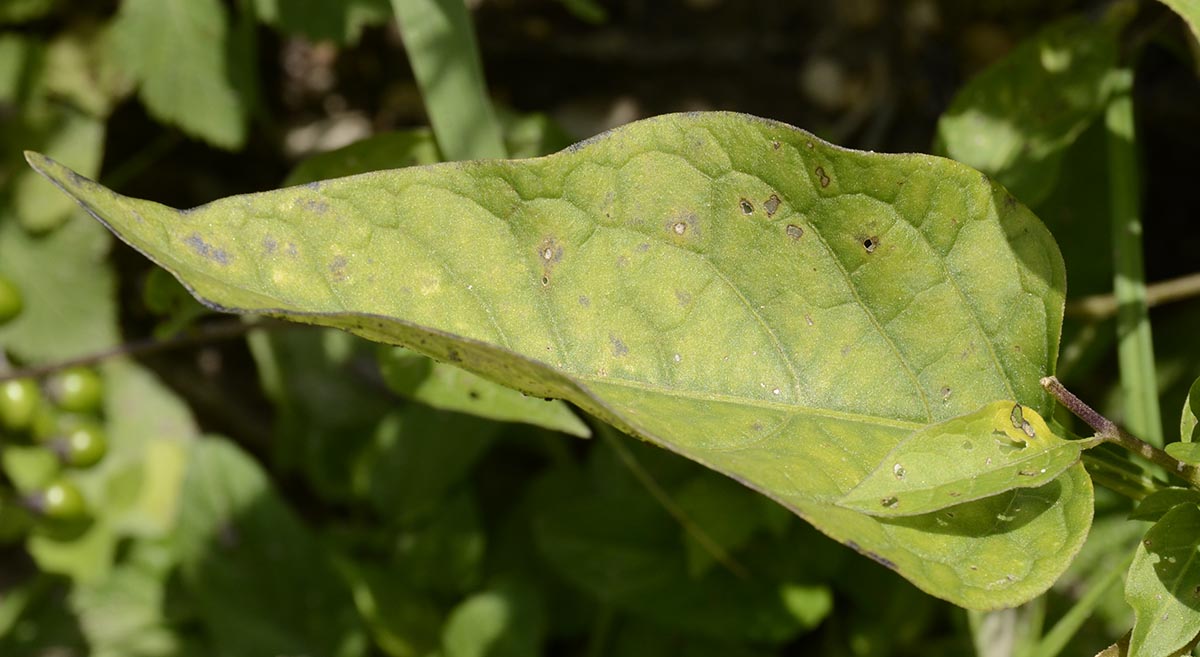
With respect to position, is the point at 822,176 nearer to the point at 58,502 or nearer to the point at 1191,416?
the point at 1191,416

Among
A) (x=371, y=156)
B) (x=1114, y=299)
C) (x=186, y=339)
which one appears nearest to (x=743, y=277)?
(x=371, y=156)

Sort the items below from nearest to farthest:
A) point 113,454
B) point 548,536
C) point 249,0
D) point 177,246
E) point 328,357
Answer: point 177,246 → point 548,536 → point 249,0 → point 328,357 → point 113,454

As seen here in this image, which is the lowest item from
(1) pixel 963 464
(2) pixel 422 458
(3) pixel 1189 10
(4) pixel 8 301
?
(2) pixel 422 458

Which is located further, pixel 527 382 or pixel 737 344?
pixel 737 344

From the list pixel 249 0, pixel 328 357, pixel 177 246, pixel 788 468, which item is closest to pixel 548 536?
pixel 328 357

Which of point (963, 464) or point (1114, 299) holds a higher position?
point (963, 464)

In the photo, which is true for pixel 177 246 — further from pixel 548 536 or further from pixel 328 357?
pixel 328 357

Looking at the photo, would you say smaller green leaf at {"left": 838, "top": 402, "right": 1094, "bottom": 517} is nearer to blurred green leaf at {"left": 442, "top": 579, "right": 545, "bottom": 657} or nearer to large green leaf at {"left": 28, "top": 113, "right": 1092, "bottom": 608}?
large green leaf at {"left": 28, "top": 113, "right": 1092, "bottom": 608}
